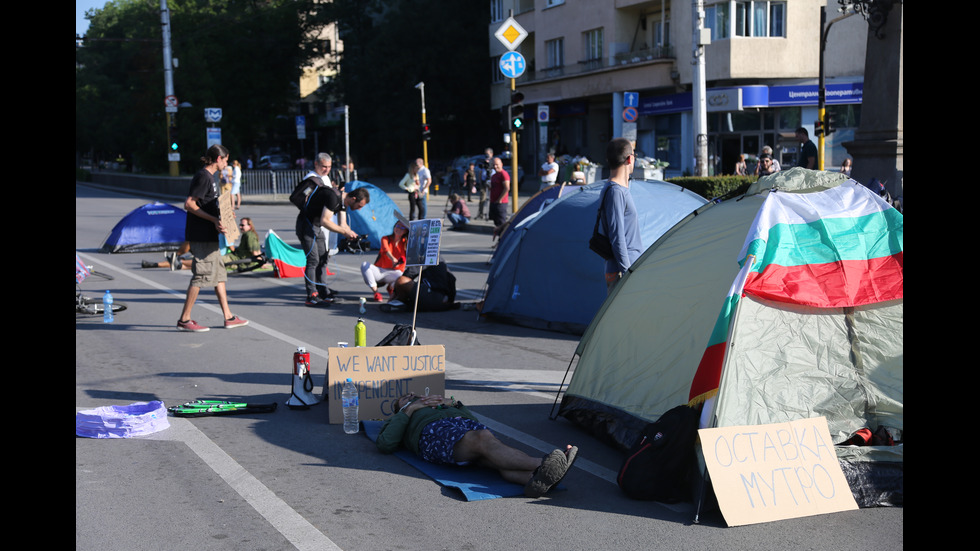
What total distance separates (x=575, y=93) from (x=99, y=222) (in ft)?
76.4

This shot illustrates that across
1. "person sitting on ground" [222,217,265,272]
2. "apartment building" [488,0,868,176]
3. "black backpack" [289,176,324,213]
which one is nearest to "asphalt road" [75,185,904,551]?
"black backpack" [289,176,324,213]

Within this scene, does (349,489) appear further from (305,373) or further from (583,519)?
(305,373)

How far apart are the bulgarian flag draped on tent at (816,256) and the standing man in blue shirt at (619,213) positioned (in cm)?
151

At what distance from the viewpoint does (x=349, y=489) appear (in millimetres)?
5191

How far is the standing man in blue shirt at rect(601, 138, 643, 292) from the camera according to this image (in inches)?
272

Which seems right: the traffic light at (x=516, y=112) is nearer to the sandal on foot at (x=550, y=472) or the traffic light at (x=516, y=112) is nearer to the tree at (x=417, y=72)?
the sandal on foot at (x=550, y=472)

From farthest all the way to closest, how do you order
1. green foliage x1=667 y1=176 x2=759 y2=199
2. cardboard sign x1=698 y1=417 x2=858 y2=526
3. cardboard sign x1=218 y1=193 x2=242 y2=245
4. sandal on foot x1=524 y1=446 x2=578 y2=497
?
green foliage x1=667 y1=176 x2=759 y2=199, cardboard sign x1=218 y1=193 x2=242 y2=245, sandal on foot x1=524 y1=446 x2=578 y2=497, cardboard sign x1=698 y1=417 x2=858 y2=526

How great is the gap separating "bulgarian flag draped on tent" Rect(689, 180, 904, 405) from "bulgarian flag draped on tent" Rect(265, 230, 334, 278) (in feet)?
34.0

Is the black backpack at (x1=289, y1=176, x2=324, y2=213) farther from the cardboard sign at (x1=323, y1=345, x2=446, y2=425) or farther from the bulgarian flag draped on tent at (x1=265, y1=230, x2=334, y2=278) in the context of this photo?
the cardboard sign at (x1=323, y1=345, x2=446, y2=425)

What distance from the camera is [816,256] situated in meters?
5.53

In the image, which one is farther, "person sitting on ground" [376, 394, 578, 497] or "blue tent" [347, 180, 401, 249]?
"blue tent" [347, 180, 401, 249]

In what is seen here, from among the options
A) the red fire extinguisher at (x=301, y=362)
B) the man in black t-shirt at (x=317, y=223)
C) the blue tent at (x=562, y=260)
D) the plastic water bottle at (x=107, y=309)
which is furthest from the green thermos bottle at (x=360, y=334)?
the plastic water bottle at (x=107, y=309)

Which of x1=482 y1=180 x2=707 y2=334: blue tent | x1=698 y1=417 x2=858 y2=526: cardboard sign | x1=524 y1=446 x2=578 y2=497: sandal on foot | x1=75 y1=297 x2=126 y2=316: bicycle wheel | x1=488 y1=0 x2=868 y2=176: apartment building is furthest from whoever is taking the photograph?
x1=488 y1=0 x2=868 y2=176: apartment building
